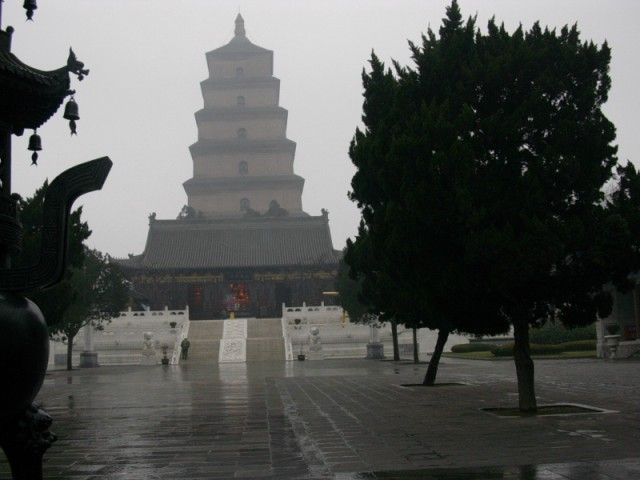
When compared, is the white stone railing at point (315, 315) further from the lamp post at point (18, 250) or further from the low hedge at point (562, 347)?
the lamp post at point (18, 250)

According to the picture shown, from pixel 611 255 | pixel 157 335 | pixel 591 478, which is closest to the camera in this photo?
pixel 591 478

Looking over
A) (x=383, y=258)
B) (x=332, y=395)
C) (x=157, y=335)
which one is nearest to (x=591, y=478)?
(x=383, y=258)

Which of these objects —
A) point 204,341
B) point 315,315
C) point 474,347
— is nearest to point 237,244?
point 315,315

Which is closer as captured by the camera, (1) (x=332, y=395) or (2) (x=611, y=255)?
(2) (x=611, y=255)

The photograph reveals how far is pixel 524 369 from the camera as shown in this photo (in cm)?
1110

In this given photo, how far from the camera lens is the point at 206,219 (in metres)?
55.4

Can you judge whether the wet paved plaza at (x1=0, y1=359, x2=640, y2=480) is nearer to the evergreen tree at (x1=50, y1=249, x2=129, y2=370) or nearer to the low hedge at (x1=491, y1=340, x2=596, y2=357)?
the evergreen tree at (x1=50, y1=249, x2=129, y2=370)

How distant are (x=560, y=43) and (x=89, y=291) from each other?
26.9 metres

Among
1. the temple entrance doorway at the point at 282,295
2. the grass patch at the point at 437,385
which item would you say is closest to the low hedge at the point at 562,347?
the grass patch at the point at 437,385

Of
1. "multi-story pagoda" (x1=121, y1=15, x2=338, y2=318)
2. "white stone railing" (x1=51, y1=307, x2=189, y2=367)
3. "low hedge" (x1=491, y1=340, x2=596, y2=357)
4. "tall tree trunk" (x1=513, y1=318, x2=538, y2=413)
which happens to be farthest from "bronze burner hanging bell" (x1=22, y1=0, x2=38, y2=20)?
"multi-story pagoda" (x1=121, y1=15, x2=338, y2=318)

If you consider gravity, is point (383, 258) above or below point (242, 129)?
below

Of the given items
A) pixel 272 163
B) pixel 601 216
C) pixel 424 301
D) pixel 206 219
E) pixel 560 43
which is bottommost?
pixel 424 301

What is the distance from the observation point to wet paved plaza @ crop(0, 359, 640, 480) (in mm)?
6859

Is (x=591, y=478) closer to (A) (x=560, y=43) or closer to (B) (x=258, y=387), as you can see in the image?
(A) (x=560, y=43)
